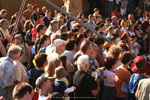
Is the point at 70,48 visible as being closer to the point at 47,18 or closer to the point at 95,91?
the point at 95,91

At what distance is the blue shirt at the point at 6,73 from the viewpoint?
4.86m

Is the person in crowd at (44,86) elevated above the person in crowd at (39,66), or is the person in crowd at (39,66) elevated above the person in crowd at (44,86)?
the person in crowd at (39,66)

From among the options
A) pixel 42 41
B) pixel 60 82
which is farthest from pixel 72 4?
pixel 60 82

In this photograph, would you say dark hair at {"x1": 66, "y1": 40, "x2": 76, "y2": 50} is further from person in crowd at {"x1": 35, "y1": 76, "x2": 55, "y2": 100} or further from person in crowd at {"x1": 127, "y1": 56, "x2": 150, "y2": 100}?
person in crowd at {"x1": 35, "y1": 76, "x2": 55, "y2": 100}

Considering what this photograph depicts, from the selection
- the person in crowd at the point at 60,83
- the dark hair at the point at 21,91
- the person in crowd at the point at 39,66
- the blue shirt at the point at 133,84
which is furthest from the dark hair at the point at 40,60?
the blue shirt at the point at 133,84

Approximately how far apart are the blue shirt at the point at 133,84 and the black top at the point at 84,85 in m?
0.58

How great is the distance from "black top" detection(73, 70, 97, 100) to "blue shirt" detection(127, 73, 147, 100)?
58 cm

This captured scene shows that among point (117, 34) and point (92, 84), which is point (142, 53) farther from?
point (92, 84)

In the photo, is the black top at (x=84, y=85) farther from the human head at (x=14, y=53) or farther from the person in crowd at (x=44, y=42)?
the person in crowd at (x=44, y=42)

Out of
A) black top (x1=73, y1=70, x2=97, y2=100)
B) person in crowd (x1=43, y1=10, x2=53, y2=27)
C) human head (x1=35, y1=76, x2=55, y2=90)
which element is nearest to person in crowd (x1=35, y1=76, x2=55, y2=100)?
human head (x1=35, y1=76, x2=55, y2=90)

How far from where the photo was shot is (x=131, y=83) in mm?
4840

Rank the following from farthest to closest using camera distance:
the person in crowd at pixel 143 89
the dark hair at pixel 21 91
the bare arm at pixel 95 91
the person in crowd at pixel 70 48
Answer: the person in crowd at pixel 70 48 → the bare arm at pixel 95 91 → the person in crowd at pixel 143 89 → the dark hair at pixel 21 91

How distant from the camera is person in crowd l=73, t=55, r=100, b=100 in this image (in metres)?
4.78

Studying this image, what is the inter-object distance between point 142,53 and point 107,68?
7.47 metres
